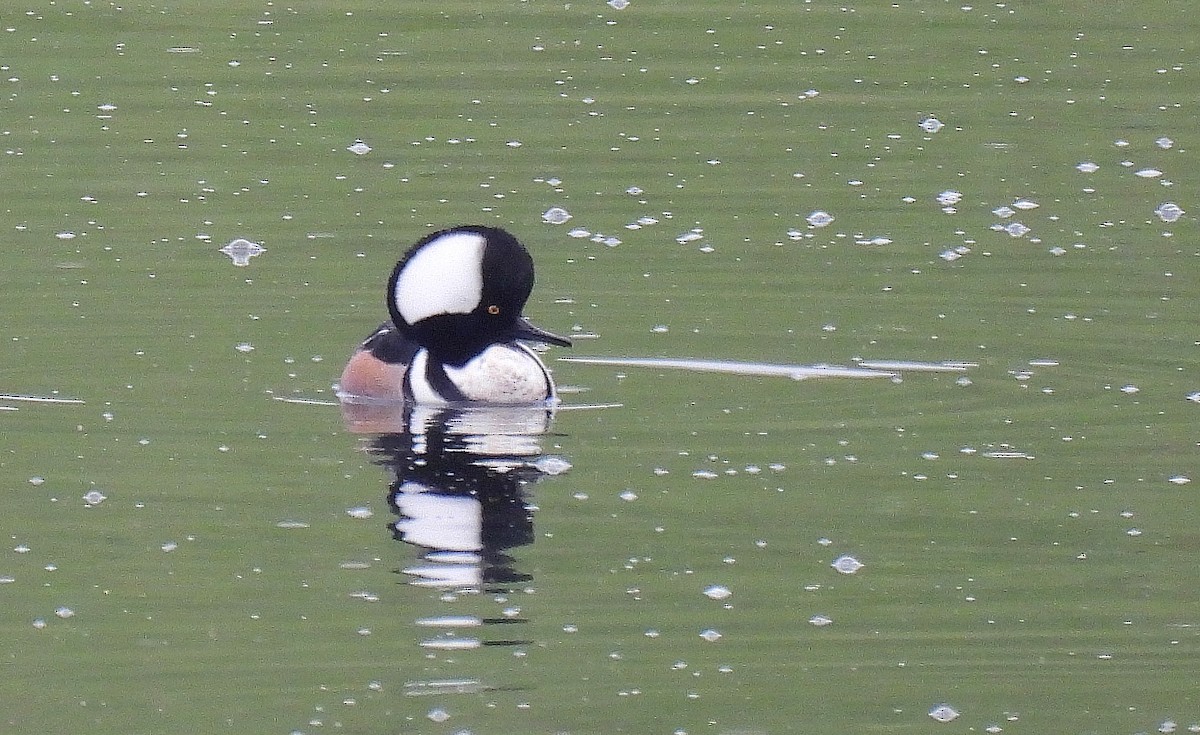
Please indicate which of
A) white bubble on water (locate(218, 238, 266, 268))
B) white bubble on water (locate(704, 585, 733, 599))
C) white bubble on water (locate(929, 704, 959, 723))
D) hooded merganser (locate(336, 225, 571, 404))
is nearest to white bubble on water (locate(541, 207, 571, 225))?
white bubble on water (locate(218, 238, 266, 268))

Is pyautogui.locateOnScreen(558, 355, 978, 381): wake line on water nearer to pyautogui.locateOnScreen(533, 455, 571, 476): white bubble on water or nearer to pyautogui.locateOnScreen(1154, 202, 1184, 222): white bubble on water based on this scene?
pyautogui.locateOnScreen(533, 455, 571, 476): white bubble on water

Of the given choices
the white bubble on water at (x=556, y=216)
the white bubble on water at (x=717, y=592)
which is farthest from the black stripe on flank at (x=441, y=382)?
the white bubble on water at (x=556, y=216)

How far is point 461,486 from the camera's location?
8.86 metres

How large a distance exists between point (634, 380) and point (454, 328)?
0.74 m

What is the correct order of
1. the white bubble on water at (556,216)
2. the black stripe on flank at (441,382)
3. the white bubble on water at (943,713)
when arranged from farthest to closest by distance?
the white bubble on water at (556,216), the black stripe on flank at (441,382), the white bubble on water at (943,713)

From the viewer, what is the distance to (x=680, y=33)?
20234 millimetres

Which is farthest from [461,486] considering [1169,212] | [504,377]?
[1169,212]

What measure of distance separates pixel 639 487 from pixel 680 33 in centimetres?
1184

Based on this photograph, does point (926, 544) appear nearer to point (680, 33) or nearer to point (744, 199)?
point (744, 199)

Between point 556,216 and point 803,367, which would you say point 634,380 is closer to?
point 803,367

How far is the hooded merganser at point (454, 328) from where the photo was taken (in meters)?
10.4

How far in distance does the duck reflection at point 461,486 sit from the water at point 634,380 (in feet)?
0.19

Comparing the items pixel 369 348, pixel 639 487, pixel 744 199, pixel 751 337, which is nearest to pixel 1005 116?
pixel 744 199

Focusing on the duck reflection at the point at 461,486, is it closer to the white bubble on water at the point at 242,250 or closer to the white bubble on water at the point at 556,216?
the white bubble on water at the point at 242,250
